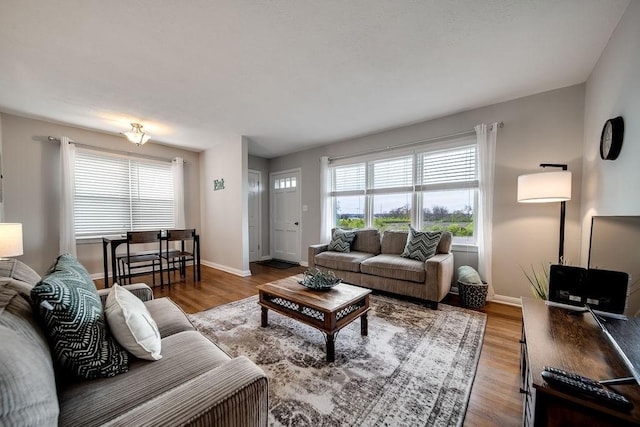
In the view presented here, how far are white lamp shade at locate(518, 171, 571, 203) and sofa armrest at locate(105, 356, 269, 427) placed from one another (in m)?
2.76

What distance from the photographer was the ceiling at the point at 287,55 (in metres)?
1.62

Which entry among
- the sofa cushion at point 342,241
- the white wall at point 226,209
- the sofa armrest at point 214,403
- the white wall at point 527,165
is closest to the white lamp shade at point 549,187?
the white wall at point 527,165

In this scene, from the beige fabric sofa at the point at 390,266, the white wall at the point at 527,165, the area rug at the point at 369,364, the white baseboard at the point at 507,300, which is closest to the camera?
the area rug at the point at 369,364

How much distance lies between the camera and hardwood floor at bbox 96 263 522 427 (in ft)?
4.56

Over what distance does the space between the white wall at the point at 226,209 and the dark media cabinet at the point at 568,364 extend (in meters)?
3.90

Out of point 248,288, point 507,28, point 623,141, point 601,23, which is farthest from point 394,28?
point 248,288

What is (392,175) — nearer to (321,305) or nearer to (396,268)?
(396,268)

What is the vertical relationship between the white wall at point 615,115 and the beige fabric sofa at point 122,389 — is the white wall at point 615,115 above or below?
above

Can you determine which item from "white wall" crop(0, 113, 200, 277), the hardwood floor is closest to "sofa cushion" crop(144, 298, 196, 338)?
the hardwood floor

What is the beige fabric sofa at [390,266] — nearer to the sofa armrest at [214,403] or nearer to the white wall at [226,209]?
the white wall at [226,209]

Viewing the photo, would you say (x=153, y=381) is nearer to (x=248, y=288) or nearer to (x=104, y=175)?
(x=248, y=288)

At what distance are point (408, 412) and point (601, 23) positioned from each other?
292 cm

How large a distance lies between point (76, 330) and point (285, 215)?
475cm

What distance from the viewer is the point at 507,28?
178cm
